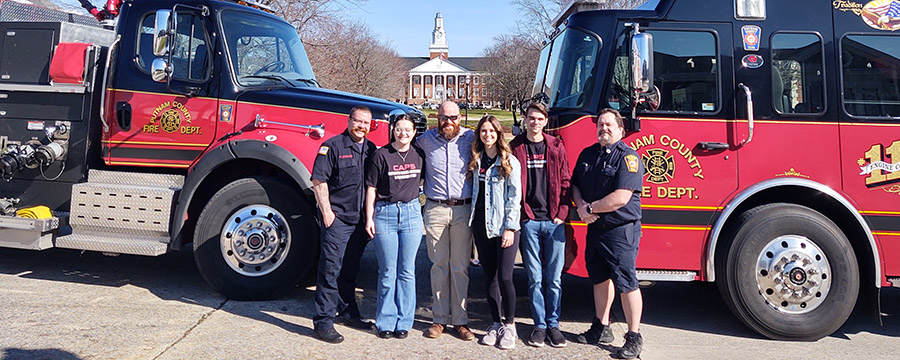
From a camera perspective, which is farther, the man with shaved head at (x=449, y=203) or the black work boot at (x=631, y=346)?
the man with shaved head at (x=449, y=203)

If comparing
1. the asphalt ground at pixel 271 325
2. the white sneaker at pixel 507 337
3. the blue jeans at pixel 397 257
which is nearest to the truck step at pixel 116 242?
the asphalt ground at pixel 271 325

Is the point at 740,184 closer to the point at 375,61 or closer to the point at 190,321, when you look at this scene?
the point at 190,321

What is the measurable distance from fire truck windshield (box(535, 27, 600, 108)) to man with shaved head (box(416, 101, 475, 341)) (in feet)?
3.01

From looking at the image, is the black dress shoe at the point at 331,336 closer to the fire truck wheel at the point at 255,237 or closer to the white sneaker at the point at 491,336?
the fire truck wheel at the point at 255,237

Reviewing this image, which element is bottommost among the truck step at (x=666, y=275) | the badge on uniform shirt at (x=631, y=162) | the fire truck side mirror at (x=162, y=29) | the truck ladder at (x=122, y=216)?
the truck step at (x=666, y=275)

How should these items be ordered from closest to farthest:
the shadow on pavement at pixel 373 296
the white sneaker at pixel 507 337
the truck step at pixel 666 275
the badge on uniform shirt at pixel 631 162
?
the badge on uniform shirt at pixel 631 162 → the white sneaker at pixel 507 337 → the truck step at pixel 666 275 → the shadow on pavement at pixel 373 296

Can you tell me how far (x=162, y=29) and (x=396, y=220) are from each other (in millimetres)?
2717

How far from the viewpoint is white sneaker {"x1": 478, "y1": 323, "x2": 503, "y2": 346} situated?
472 centimetres

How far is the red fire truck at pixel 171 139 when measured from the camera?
5.54m

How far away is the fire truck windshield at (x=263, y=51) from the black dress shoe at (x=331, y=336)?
8.29 ft

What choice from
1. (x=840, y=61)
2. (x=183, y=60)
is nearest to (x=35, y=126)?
(x=183, y=60)

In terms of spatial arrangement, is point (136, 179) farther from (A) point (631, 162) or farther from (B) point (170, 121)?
(A) point (631, 162)

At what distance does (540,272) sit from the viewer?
4684 mm

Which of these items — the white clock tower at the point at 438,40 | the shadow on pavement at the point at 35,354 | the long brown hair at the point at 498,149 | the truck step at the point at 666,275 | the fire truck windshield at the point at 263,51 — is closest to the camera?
the shadow on pavement at the point at 35,354
